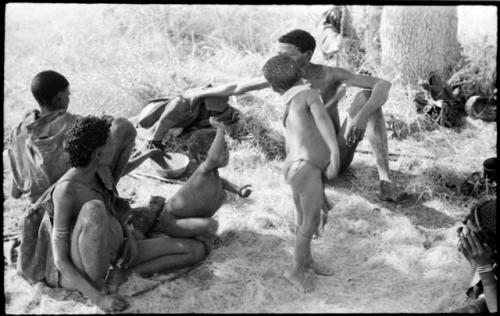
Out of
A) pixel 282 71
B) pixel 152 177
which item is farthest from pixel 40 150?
pixel 282 71

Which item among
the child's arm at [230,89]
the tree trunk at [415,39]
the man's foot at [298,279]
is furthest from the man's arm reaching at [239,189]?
the tree trunk at [415,39]

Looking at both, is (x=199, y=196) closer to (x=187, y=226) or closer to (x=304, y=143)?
(x=187, y=226)

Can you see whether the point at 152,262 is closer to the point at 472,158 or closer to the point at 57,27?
the point at 472,158

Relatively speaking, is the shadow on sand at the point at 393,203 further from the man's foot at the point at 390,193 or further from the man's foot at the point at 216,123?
the man's foot at the point at 216,123

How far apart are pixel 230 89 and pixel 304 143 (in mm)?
1447

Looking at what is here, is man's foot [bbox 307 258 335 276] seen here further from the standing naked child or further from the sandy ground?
the standing naked child

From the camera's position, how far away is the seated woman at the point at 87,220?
133 inches

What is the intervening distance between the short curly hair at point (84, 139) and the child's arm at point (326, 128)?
3.80ft

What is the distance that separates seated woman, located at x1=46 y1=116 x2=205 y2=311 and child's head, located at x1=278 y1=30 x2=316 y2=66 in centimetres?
141

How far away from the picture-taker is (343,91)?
4.76 metres

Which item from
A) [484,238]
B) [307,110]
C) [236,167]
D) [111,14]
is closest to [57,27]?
[111,14]

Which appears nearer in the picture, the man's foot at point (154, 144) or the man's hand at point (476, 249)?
the man's hand at point (476, 249)

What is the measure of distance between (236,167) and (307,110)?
5.94 ft

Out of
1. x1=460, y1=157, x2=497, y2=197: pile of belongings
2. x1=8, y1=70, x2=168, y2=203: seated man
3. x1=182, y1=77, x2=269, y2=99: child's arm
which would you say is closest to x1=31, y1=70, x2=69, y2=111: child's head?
x1=8, y1=70, x2=168, y2=203: seated man
